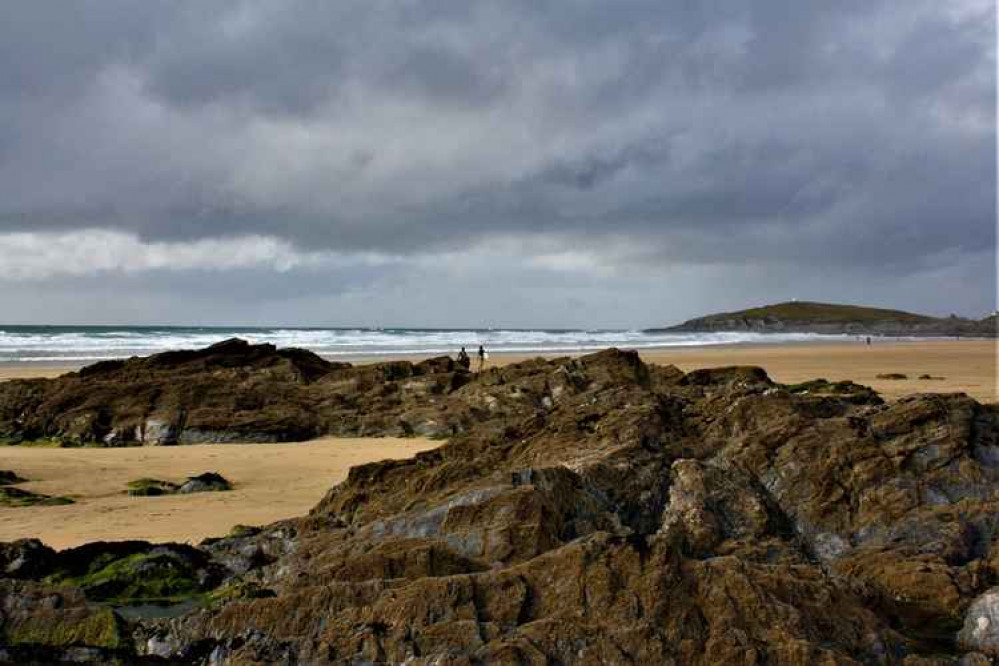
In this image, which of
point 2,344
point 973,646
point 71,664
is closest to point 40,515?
point 71,664

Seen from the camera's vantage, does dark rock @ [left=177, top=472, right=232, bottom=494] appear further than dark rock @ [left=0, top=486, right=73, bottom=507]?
Yes

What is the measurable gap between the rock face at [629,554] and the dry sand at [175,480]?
2.67 meters

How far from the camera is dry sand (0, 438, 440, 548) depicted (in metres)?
9.21

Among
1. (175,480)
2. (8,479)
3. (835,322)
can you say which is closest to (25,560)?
(175,480)

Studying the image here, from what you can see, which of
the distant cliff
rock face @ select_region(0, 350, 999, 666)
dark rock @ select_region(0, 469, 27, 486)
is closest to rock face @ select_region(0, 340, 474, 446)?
dark rock @ select_region(0, 469, 27, 486)

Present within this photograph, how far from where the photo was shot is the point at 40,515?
9.97 meters

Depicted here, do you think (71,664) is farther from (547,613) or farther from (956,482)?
(956,482)

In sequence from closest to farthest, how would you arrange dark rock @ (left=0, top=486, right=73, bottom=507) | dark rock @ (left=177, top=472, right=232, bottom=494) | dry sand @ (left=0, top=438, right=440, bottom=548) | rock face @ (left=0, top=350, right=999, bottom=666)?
rock face @ (left=0, top=350, right=999, bottom=666), dry sand @ (left=0, top=438, right=440, bottom=548), dark rock @ (left=0, top=486, right=73, bottom=507), dark rock @ (left=177, top=472, right=232, bottom=494)

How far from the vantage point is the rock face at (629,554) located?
4051 mm

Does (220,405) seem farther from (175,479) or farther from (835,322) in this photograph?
(835,322)

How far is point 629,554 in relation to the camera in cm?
443

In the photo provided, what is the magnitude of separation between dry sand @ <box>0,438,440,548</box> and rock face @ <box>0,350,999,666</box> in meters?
2.67

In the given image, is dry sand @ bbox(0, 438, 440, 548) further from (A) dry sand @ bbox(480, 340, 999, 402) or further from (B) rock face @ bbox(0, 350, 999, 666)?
(A) dry sand @ bbox(480, 340, 999, 402)

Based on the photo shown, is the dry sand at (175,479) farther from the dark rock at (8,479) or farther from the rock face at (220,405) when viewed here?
the rock face at (220,405)
